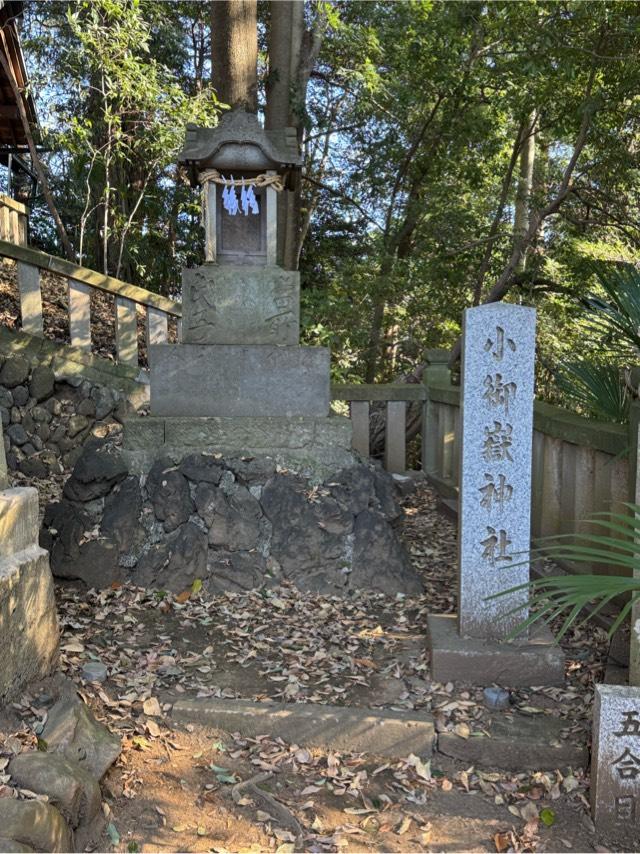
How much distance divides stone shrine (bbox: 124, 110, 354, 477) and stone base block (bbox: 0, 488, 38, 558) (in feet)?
6.40

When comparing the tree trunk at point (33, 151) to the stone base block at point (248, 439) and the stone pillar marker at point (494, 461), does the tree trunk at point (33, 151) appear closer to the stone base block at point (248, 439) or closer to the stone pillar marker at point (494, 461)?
the stone base block at point (248, 439)

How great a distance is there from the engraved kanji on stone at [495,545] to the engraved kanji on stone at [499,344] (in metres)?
0.89

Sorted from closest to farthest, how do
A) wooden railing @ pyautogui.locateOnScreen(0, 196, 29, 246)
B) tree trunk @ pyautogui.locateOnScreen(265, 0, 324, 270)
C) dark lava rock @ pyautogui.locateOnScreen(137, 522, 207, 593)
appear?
dark lava rock @ pyautogui.locateOnScreen(137, 522, 207, 593)
tree trunk @ pyautogui.locateOnScreen(265, 0, 324, 270)
wooden railing @ pyautogui.locateOnScreen(0, 196, 29, 246)

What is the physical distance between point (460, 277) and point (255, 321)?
5886 mm

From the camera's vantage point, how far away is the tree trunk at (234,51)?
752 cm

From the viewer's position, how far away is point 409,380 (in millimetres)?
9188

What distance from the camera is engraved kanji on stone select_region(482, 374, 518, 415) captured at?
11.5ft

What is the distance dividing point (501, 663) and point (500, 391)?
1.37m

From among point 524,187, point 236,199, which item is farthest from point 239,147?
point 524,187

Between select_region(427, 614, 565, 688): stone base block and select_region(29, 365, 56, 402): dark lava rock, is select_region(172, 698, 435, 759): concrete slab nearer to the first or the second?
select_region(427, 614, 565, 688): stone base block

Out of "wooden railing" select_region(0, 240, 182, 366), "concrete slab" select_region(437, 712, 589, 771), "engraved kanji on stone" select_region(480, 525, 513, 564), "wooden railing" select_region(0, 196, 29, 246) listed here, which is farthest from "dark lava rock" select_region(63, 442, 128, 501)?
"wooden railing" select_region(0, 196, 29, 246)

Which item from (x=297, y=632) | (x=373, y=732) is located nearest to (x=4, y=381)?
(x=297, y=632)

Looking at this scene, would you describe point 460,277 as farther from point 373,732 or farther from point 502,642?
point 373,732

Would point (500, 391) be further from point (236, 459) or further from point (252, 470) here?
point (236, 459)
